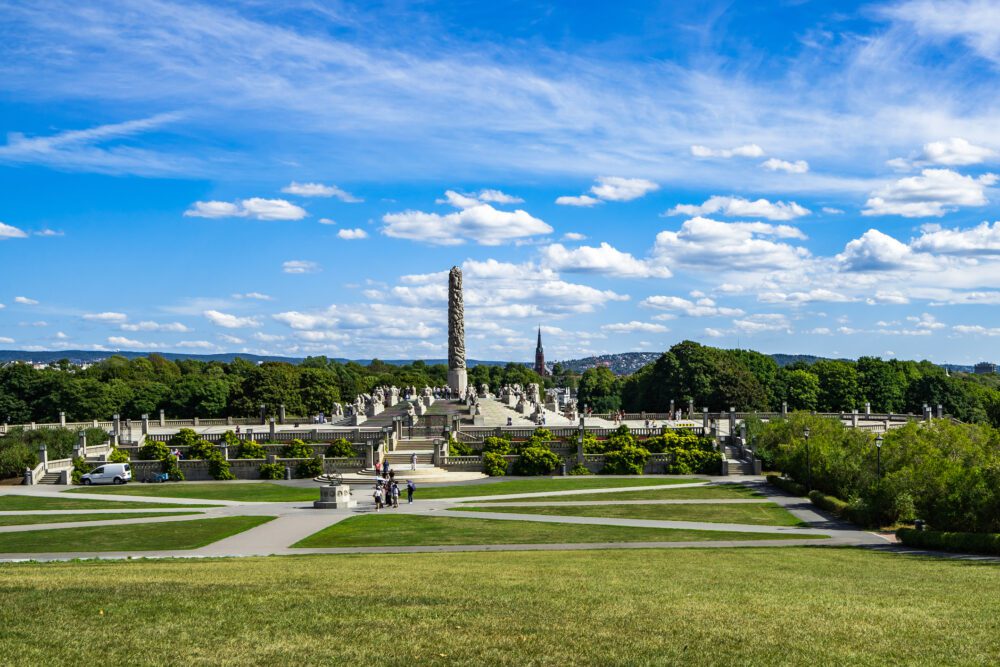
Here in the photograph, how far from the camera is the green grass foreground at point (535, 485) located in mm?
49531

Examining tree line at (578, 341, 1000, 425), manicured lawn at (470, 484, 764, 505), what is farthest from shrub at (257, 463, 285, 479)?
tree line at (578, 341, 1000, 425)

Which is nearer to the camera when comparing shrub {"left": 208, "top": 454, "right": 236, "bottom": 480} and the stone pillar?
shrub {"left": 208, "top": 454, "right": 236, "bottom": 480}

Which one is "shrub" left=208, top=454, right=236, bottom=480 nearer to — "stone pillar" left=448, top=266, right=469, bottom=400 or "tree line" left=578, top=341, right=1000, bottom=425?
"stone pillar" left=448, top=266, right=469, bottom=400

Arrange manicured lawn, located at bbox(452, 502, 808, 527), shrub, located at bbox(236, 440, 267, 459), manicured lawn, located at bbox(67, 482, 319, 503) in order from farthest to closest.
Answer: shrub, located at bbox(236, 440, 267, 459), manicured lawn, located at bbox(67, 482, 319, 503), manicured lawn, located at bbox(452, 502, 808, 527)

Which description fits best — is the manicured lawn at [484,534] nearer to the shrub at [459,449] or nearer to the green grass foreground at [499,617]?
the green grass foreground at [499,617]

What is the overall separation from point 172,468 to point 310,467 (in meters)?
8.54

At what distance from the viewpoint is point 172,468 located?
59375 millimetres

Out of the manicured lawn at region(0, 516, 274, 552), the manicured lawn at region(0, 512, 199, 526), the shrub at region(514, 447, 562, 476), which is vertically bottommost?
the manicured lawn at region(0, 512, 199, 526)

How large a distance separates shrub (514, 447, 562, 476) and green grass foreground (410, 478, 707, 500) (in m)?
1.92

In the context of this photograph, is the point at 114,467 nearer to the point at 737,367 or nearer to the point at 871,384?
the point at 737,367

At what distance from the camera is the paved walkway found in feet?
101

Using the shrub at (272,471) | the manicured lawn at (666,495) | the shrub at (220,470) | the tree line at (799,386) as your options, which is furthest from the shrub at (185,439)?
the tree line at (799,386)

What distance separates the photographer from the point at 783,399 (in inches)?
4673

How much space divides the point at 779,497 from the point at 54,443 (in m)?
47.5
